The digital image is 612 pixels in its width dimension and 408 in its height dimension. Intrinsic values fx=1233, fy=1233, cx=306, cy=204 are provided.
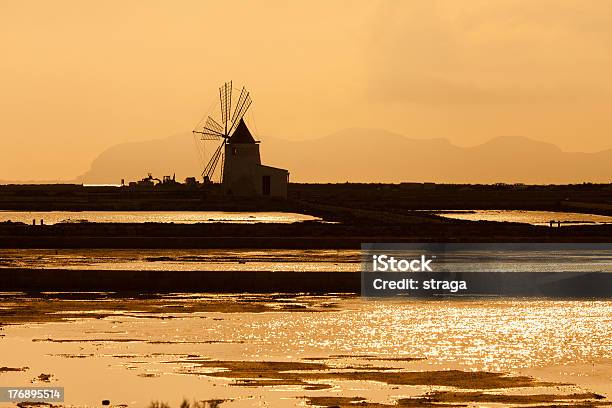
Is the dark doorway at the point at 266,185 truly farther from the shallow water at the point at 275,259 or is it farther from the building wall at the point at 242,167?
the shallow water at the point at 275,259

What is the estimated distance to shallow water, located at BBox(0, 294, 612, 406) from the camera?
48.9 ft

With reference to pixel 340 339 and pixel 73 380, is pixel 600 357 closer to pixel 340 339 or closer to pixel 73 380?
pixel 340 339

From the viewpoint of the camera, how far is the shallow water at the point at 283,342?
14.9 m

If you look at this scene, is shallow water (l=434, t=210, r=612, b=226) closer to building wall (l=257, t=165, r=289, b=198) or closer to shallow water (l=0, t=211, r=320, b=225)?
shallow water (l=0, t=211, r=320, b=225)

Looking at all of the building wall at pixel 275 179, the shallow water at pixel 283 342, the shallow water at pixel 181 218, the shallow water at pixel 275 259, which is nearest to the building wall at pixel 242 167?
the building wall at pixel 275 179

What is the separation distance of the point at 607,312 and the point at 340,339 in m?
6.79

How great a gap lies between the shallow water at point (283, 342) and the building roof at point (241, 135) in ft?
238

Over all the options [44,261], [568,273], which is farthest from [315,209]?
[568,273]

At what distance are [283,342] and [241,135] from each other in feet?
262

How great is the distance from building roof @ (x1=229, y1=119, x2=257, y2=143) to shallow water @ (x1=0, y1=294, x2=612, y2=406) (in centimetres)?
7257

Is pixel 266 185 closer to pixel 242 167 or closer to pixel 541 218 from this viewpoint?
pixel 242 167

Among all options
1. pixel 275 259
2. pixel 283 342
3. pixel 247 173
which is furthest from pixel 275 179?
pixel 283 342

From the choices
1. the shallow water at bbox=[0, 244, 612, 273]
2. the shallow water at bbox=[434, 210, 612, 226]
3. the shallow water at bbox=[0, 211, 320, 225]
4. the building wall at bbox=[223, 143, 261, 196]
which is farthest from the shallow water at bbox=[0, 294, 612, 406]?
the building wall at bbox=[223, 143, 261, 196]

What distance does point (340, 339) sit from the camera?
19250 mm
